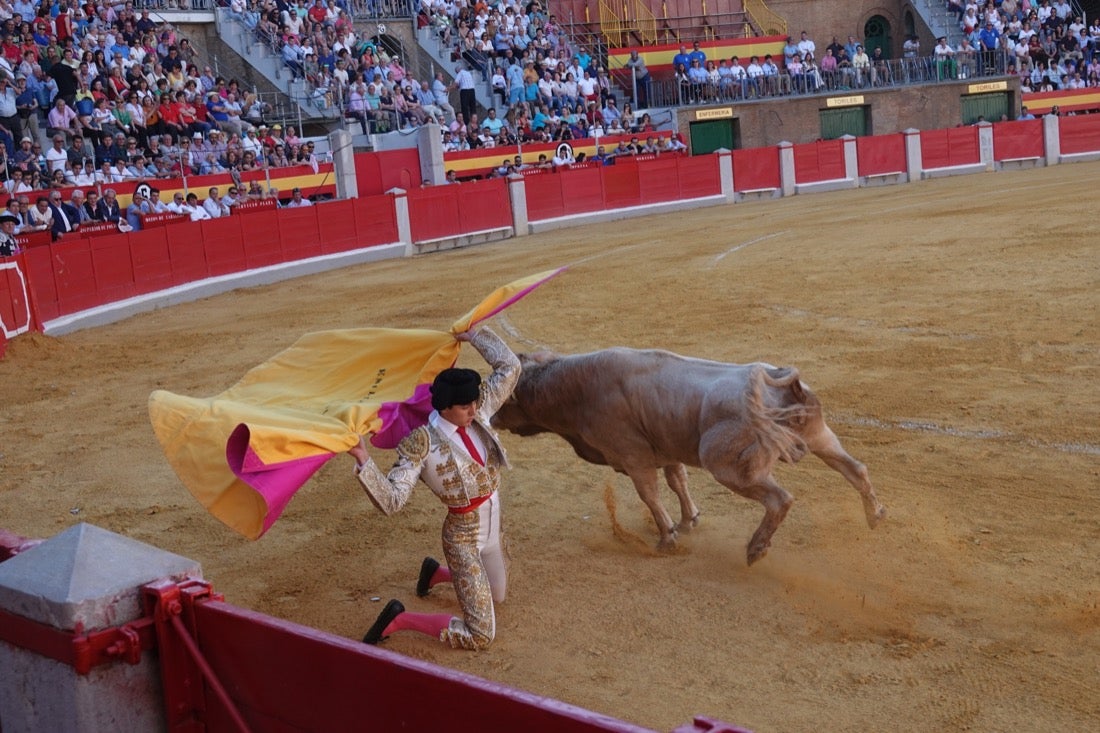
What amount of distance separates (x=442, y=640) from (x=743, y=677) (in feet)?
4.09

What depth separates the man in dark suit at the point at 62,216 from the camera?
15969mm

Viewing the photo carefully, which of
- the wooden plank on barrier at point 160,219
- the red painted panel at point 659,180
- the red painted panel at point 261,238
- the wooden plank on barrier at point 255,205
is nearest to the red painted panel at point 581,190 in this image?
the red painted panel at point 659,180

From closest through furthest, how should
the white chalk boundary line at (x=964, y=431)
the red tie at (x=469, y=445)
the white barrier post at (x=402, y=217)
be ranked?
the red tie at (x=469, y=445) < the white chalk boundary line at (x=964, y=431) < the white barrier post at (x=402, y=217)

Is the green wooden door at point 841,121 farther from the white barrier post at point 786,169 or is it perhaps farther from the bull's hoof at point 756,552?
the bull's hoof at point 756,552

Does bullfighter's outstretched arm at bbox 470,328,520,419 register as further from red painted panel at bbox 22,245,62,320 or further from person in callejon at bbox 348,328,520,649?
red painted panel at bbox 22,245,62,320

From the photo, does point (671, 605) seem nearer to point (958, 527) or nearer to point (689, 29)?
point (958, 527)

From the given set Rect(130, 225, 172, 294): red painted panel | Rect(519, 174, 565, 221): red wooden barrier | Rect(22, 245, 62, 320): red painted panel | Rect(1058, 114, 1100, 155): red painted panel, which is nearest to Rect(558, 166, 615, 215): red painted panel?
Rect(519, 174, 565, 221): red wooden barrier

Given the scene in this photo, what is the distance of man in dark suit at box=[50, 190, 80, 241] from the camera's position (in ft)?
52.4

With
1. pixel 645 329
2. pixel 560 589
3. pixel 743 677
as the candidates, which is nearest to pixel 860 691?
pixel 743 677

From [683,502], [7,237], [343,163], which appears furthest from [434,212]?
[683,502]

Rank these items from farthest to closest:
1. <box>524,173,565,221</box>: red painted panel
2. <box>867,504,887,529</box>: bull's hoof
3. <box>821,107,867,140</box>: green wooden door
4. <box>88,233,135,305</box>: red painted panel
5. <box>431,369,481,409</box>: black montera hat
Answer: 1. <box>821,107,867,140</box>: green wooden door
2. <box>524,173,565,221</box>: red painted panel
3. <box>88,233,135,305</box>: red painted panel
4. <box>867,504,887,529</box>: bull's hoof
5. <box>431,369,481,409</box>: black montera hat

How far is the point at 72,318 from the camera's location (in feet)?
48.4

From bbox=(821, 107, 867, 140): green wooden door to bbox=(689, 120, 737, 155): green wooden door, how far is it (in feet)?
8.85

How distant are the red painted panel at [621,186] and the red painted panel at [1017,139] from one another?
9.83m
